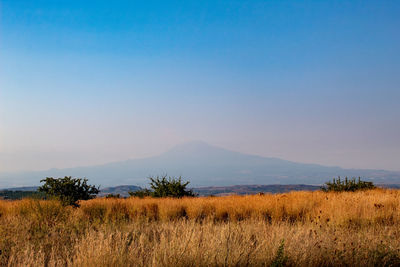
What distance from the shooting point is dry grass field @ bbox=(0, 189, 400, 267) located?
5.83 m

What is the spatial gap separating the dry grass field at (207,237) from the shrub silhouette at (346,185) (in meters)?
7.88

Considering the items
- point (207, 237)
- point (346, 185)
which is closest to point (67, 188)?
point (207, 237)

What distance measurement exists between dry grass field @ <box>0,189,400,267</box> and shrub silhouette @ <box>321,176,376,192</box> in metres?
7.88

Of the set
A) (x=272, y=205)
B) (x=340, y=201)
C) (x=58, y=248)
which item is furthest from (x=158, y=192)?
(x=58, y=248)

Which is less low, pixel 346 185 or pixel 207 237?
pixel 207 237

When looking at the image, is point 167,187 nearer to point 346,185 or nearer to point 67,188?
point 67,188

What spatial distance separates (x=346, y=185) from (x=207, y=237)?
17.0 m

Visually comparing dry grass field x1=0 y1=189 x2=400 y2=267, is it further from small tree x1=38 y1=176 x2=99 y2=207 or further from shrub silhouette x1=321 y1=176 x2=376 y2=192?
shrub silhouette x1=321 y1=176 x2=376 y2=192

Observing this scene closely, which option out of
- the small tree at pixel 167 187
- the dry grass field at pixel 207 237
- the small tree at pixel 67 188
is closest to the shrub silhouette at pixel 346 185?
the dry grass field at pixel 207 237

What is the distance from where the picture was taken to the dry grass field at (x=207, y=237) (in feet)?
19.1

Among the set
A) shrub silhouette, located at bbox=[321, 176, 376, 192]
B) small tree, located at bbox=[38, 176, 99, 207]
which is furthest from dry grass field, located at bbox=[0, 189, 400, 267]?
shrub silhouette, located at bbox=[321, 176, 376, 192]

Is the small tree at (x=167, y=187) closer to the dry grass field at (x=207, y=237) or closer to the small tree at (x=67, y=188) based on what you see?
the small tree at (x=67, y=188)

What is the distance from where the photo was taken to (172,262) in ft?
18.2

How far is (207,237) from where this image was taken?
6.72 m
